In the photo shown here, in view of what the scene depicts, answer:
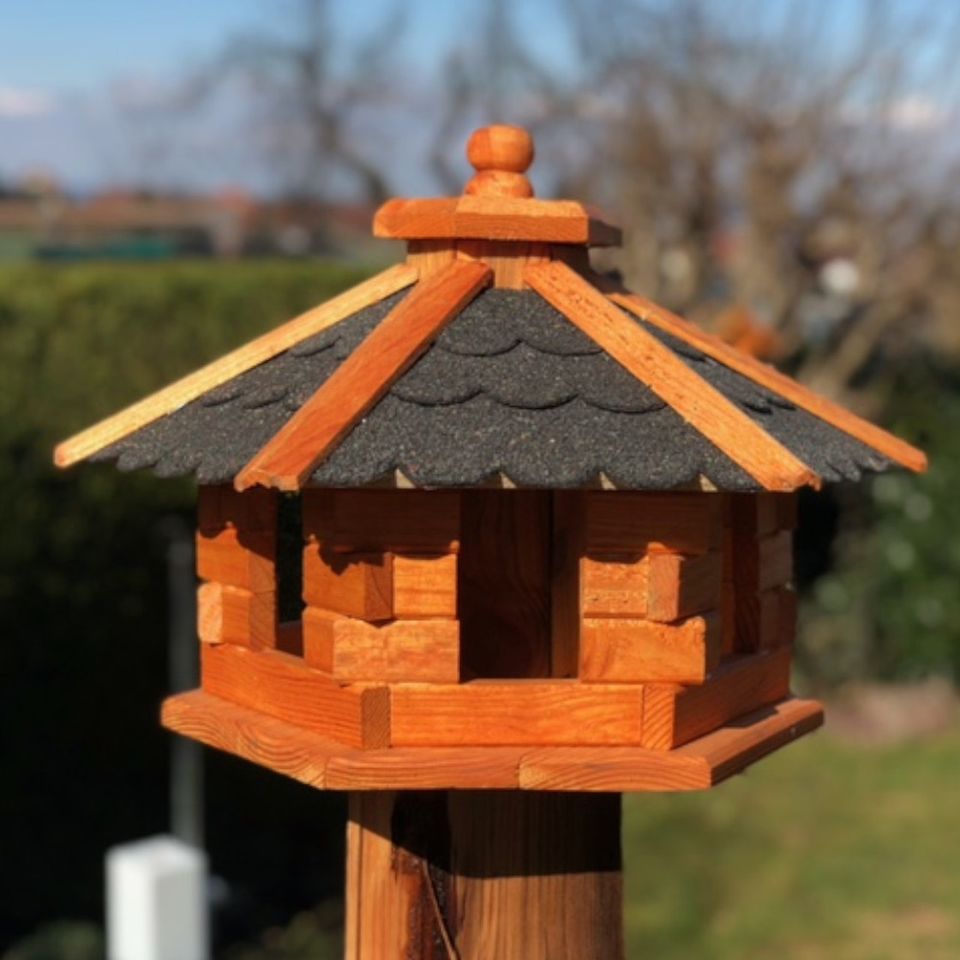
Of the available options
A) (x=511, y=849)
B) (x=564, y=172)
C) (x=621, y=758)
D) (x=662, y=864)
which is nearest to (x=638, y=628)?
(x=621, y=758)

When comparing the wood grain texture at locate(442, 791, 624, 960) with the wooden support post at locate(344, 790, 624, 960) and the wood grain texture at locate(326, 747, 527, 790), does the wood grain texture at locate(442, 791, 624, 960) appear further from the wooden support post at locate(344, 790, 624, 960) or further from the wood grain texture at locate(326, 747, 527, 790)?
the wood grain texture at locate(326, 747, 527, 790)

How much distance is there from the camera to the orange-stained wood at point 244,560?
69.6 inches

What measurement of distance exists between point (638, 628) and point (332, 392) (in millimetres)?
405

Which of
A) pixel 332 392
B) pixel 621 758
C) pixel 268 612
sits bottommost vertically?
pixel 621 758

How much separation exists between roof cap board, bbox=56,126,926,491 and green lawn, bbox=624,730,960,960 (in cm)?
426

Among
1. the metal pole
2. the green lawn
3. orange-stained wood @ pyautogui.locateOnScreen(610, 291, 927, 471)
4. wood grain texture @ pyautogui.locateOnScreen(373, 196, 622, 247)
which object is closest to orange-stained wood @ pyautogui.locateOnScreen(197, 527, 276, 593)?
wood grain texture @ pyautogui.locateOnScreen(373, 196, 622, 247)

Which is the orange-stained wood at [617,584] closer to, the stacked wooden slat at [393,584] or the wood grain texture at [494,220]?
the stacked wooden slat at [393,584]

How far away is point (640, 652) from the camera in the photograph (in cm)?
157

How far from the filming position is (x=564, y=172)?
31.8 ft

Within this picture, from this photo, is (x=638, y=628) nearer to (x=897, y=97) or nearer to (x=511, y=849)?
(x=511, y=849)

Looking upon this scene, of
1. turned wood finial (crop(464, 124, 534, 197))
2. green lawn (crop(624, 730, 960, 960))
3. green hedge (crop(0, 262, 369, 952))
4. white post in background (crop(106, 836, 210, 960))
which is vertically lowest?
green lawn (crop(624, 730, 960, 960))

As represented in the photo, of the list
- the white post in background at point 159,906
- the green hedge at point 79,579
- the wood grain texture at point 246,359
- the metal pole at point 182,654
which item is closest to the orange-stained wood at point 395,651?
the wood grain texture at point 246,359

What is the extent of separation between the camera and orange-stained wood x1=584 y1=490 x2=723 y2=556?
1.54 m

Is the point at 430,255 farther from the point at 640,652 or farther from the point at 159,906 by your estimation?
the point at 159,906
